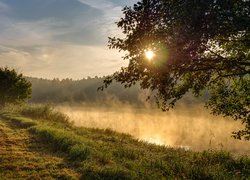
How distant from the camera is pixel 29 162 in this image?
57.7 ft

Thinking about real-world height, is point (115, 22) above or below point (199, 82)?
above

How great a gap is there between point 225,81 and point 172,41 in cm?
692

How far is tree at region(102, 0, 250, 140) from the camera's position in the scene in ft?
36.1

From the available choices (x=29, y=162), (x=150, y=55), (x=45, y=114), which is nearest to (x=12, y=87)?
(x=45, y=114)

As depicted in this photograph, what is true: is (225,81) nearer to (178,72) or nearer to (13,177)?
(178,72)

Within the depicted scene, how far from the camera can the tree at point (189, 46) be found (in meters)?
11.0

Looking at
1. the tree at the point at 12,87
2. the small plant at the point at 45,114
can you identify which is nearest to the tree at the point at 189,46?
the small plant at the point at 45,114

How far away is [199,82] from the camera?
16547mm

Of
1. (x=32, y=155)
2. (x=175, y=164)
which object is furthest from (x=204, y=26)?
(x=32, y=155)

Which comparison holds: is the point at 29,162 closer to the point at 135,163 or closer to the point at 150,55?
the point at 135,163

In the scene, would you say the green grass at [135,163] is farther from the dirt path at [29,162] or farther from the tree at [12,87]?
the tree at [12,87]

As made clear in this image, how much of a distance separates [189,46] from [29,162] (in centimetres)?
981

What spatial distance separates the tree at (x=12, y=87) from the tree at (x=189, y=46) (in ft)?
114

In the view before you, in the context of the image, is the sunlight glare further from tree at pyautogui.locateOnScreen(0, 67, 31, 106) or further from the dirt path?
tree at pyautogui.locateOnScreen(0, 67, 31, 106)
